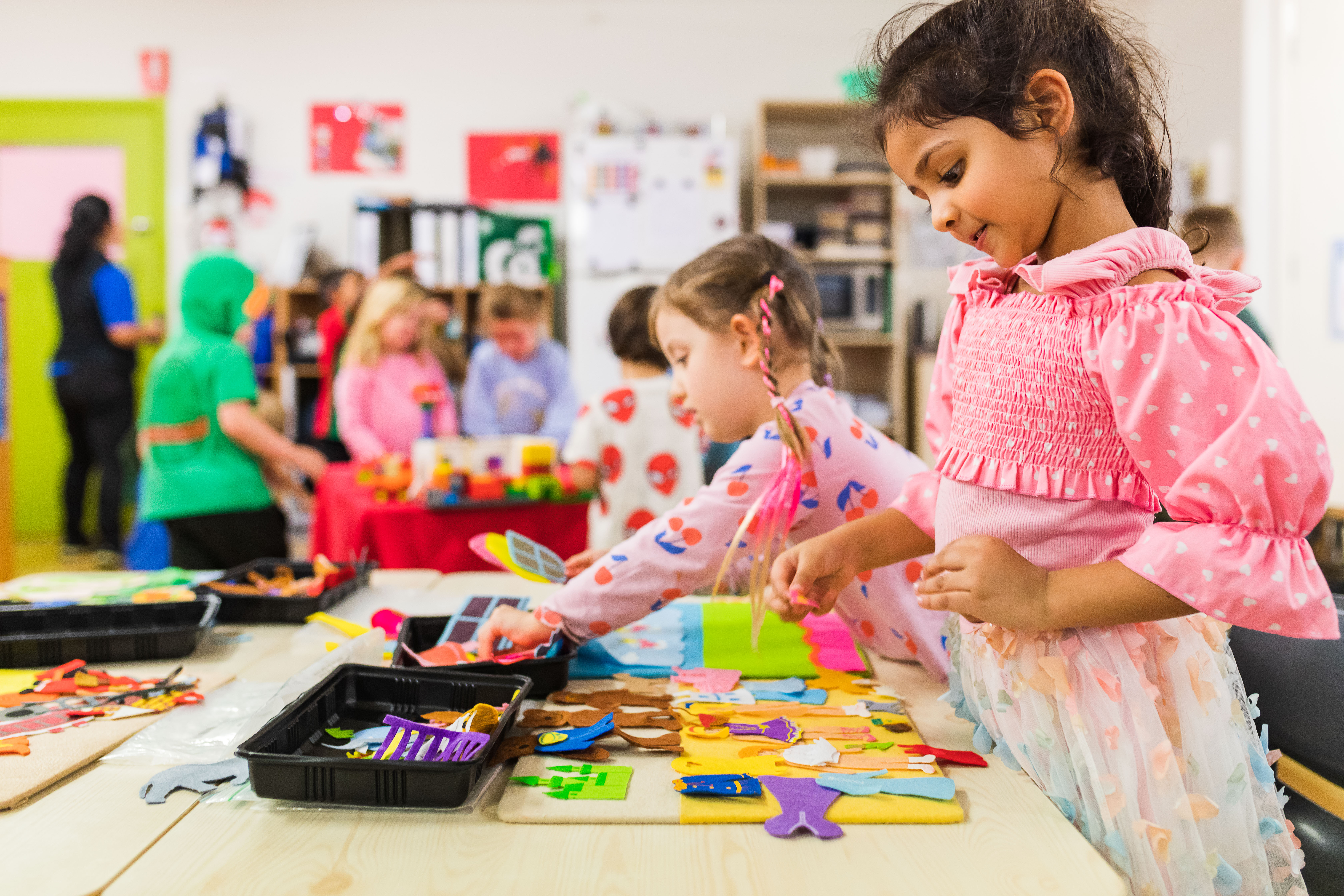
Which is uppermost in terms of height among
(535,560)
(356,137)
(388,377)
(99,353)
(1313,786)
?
(356,137)

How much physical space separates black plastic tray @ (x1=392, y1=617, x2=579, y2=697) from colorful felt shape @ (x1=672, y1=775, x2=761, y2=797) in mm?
214

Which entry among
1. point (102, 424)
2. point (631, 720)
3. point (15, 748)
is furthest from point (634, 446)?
point (102, 424)

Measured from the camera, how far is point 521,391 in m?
3.45

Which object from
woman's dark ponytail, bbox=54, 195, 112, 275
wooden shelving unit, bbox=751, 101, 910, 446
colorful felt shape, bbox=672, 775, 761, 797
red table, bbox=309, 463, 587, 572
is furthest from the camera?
wooden shelving unit, bbox=751, 101, 910, 446

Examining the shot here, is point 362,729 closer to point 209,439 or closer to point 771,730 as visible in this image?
point 771,730

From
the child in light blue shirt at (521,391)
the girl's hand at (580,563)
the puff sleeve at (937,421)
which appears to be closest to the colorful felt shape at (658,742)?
the puff sleeve at (937,421)

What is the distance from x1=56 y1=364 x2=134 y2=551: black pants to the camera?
14.4ft

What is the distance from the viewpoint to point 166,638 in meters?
1.02

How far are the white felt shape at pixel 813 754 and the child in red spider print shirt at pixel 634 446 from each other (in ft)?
5.05

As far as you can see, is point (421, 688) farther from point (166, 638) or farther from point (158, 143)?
point (158, 143)

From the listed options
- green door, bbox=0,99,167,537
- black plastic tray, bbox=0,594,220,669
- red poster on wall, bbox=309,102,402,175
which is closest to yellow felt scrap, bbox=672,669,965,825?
black plastic tray, bbox=0,594,220,669

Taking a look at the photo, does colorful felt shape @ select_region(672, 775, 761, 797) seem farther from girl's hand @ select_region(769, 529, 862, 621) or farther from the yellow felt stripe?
the yellow felt stripe

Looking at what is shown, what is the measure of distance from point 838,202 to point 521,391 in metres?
2.46

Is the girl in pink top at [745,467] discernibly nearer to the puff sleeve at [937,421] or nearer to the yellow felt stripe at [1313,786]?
the puff sleeve at [937,421]
